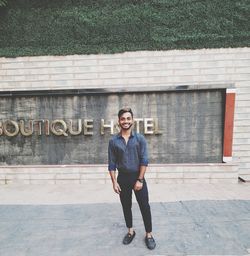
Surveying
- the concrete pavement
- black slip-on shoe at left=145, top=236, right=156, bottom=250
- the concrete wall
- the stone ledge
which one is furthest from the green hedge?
black slip-on shoe at left=145, top=236, right=156, bottom=250

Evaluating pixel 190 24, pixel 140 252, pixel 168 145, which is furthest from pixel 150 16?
pixel 140 252

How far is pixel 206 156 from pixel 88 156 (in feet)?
9.67

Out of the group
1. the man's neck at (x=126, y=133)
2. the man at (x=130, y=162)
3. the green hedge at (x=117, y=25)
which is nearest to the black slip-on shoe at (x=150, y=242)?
the man at (x=130, y=162)

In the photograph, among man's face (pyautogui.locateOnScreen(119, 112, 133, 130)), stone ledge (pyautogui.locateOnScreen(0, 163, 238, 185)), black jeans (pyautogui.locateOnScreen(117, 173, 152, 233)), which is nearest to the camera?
man's face (pyautogui.locateOnScreen(119, 112, 133, 130))

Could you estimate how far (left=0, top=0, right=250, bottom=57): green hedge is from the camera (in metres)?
6.87

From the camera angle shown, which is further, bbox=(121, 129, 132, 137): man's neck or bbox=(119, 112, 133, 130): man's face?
bbox=(121, 129, 132, 137): man's neck

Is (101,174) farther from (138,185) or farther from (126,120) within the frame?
(126,120)

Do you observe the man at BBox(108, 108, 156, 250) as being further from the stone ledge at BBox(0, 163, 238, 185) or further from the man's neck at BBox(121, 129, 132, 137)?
the stone ledge at BBox(0, 163, 238, 185)

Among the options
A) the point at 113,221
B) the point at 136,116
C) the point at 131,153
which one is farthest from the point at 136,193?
the point at 136,116

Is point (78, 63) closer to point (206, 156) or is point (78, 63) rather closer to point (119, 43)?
point (119, 43)

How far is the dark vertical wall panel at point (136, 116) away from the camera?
668 cm

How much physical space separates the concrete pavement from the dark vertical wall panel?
2.77 feet

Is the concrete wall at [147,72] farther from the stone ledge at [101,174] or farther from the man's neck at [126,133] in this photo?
the man's neck at [126,133]

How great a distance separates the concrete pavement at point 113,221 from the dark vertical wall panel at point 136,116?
84cm
